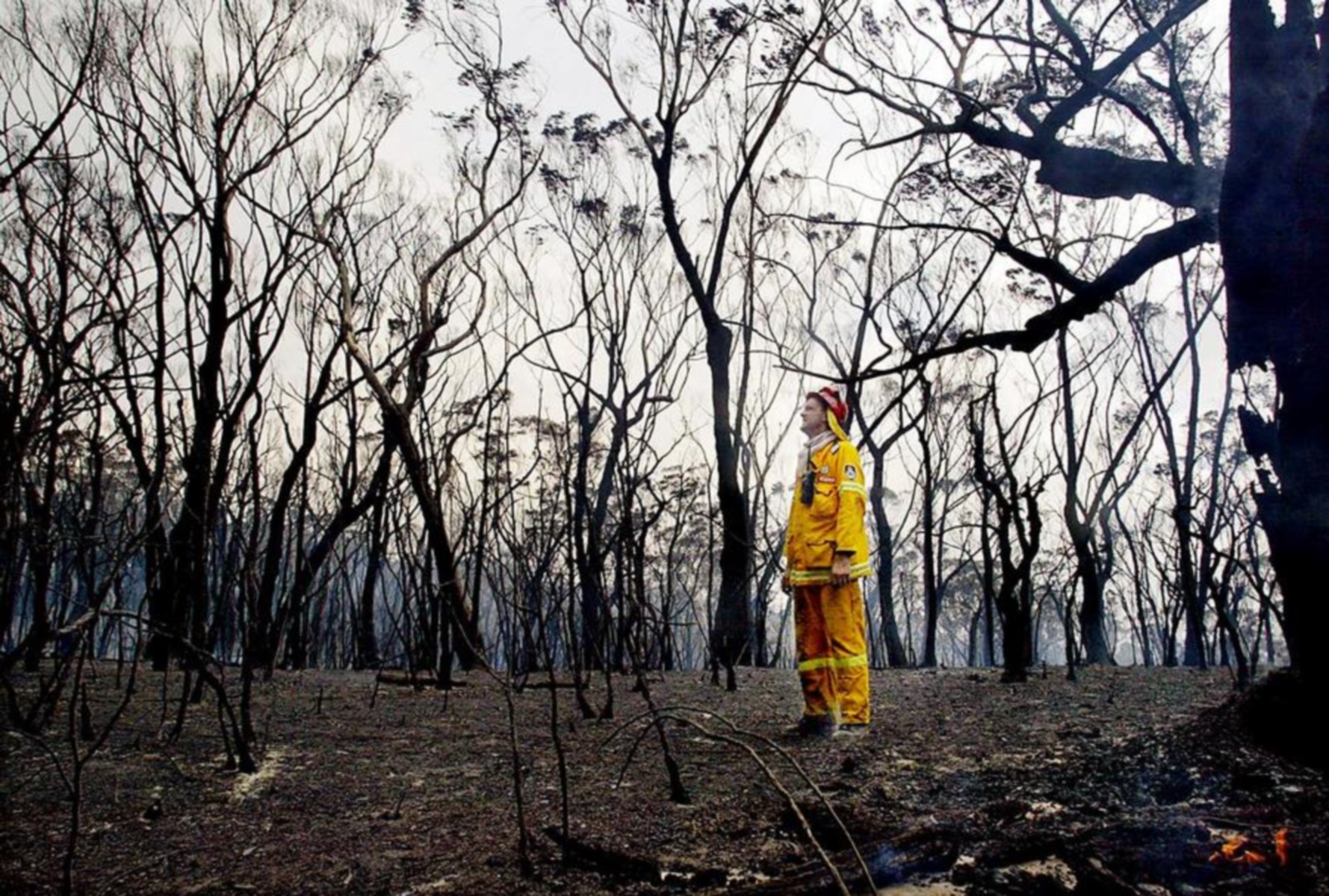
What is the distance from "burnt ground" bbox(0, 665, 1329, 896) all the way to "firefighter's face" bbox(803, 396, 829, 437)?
5.40ft

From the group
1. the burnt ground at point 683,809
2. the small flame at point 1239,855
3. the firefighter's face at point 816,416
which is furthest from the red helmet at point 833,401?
the small flame at point 1239,855

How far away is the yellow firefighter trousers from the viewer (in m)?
4.49

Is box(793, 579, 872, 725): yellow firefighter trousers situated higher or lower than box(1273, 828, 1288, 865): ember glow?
higher

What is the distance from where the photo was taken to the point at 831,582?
451 cm

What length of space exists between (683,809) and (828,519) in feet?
6.11

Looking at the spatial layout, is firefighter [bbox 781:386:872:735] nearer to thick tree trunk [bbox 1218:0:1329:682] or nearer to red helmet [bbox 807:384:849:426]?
red helmet [bbox 807:384:849:426]

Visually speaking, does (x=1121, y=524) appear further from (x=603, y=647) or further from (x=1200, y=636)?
(x=603, y=647)

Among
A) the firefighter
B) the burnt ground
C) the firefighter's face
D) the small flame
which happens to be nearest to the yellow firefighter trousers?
the firefighter

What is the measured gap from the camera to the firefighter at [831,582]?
4.47 m

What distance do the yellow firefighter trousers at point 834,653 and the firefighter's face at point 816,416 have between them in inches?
34.0

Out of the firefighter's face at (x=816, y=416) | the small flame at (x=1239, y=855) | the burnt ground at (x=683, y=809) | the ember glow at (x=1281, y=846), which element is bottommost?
the burnt ground at (x=683, y=809)

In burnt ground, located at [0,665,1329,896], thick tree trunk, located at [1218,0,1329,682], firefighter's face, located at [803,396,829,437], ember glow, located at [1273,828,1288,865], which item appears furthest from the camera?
firefighter's face, located at [803,396,829,437]

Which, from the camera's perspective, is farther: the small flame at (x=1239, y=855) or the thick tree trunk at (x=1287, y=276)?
the thick tree trunk at (x=1287, y=276)

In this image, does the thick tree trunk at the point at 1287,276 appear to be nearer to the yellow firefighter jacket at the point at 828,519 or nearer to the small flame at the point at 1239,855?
the small flame at the point at 1239,855
